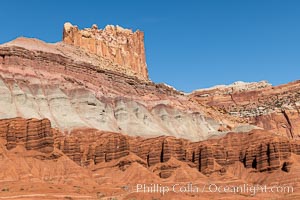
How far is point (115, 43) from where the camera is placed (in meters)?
178

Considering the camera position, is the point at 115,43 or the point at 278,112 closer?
the point at 115,43

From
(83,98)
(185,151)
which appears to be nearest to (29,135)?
(83,98)

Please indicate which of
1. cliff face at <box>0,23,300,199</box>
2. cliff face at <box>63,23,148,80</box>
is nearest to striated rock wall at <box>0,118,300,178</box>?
cliff face at <box>0,23,300,199</box>

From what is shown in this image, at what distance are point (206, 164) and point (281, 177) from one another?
14367 millimetres

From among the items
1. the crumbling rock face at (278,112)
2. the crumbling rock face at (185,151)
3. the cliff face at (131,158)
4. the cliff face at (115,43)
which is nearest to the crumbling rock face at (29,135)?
the cliff face at (131,158)

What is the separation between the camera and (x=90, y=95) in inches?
4663

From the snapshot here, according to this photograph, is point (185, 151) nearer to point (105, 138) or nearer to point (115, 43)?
point (105, 138)

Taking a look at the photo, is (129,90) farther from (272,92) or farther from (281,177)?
(272,92)

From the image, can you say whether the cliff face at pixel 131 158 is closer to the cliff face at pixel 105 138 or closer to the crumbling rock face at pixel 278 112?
the cliff face at pixel 105 138

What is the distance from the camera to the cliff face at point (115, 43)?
536ft

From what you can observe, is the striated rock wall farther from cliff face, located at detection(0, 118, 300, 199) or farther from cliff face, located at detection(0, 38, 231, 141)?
cliff face, located at detection(0, 38, 231, 141)

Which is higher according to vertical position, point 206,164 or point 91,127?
point 91,127

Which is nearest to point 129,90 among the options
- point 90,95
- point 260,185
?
point 90,95

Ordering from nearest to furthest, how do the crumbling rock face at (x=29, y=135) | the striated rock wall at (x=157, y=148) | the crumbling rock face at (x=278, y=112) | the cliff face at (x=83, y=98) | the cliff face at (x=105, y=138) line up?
the cliff face at (x=105, y=138)
the crumbling rock face at (x=29, y=135)
the striated rock wall at (x=157, y=148)
the cliff face at (x=83, y=98)
the crumbling rock face at (x=278, y=112)
